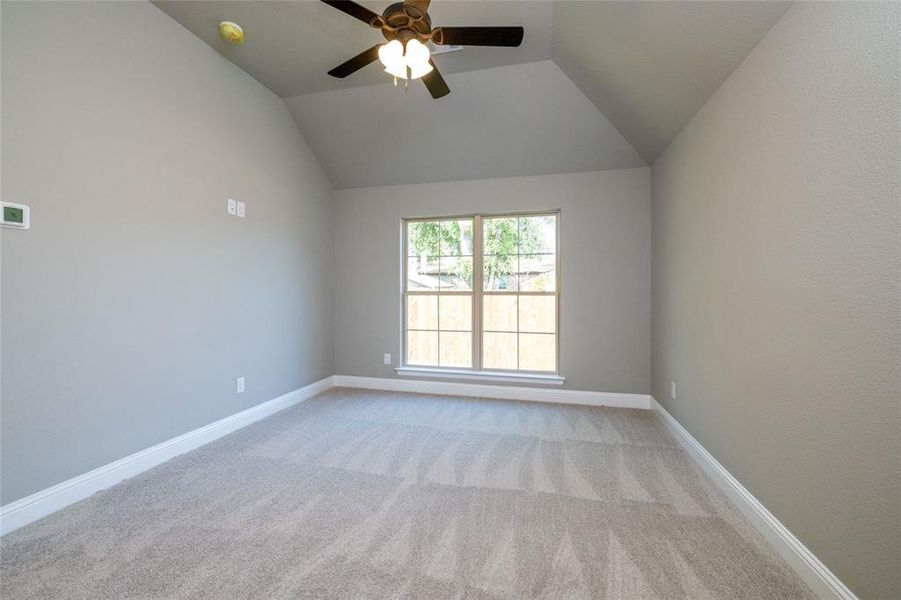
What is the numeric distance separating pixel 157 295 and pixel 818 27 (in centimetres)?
372

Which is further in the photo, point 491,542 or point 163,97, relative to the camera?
point 163,97

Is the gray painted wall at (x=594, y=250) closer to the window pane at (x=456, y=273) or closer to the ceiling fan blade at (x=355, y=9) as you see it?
the window pane at (x=456, y=273)

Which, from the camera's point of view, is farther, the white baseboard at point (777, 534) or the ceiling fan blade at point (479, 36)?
the ceiling fan blade at point (479, 36)

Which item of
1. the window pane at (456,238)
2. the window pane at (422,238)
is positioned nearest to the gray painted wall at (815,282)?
the window pane at (456,238)

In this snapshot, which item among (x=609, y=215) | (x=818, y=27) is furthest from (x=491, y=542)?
(x=609, y=215)

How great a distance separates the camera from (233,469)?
2322mm

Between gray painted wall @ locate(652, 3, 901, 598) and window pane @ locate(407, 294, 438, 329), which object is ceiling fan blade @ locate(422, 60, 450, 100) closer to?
gray painted wall @ locate(652, 3, 901, 598)

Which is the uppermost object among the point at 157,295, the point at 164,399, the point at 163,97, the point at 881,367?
the point at 163,97

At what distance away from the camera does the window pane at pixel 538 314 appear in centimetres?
386

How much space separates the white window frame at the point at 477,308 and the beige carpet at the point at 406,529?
115 centimetres

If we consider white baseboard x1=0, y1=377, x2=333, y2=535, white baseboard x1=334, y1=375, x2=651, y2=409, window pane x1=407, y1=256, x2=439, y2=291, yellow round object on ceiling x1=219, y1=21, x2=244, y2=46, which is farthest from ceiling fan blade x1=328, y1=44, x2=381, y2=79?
white baseboard x1=334, y1=375, x2=651, y2=409

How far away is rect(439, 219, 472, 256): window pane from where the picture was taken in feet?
13.5

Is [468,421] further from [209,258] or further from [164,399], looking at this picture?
[209,258]

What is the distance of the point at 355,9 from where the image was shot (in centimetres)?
180
